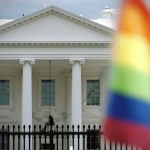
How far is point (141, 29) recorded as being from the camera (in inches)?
87.0

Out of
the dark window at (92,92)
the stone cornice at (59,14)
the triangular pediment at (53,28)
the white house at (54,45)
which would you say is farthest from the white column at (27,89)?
the dark window at (92,92)

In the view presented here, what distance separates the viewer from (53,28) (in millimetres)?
46156

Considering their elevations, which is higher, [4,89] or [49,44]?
[49,44]

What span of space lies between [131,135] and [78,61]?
4324 cm

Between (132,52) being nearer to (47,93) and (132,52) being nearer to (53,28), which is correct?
(53,28)

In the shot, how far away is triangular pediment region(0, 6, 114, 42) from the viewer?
148 ft

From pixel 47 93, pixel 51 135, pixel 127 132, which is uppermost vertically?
pixel 47 93

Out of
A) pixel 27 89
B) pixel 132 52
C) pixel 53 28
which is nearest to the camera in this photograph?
pixel 132 52

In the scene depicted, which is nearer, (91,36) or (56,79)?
(91,36)

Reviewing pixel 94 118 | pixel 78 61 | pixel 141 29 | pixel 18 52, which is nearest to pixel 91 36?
pixel 78 61

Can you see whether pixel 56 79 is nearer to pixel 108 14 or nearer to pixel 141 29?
pixel 108 14

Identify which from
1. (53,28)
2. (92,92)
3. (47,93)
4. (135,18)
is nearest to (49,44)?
(53,28)

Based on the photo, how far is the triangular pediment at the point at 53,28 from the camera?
44969 millimetres

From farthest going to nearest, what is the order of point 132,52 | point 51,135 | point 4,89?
point 4,89 < point 51,135 < point 132,52
